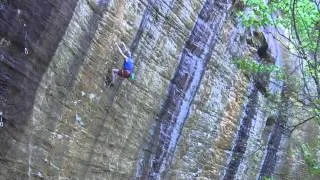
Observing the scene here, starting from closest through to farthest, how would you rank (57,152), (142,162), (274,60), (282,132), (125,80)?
(57,152), (125,80), (142,162), (274,60), (282,132)

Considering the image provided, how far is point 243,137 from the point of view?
1212cm

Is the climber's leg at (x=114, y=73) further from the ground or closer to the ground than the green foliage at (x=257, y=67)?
closer to the ground

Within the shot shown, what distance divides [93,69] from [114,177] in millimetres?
1940

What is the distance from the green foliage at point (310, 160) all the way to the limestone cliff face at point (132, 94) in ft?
3.39

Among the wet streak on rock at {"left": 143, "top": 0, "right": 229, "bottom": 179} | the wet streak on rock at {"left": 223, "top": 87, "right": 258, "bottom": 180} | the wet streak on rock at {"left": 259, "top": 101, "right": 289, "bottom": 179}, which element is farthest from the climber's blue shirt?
the wet streak on rock at {"left": 259, "top": 101, "right": 289, "bottom": 179}

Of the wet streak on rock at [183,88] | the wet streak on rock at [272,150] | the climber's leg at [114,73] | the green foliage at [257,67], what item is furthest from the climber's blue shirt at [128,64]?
the wet streak on rock at [272,150]

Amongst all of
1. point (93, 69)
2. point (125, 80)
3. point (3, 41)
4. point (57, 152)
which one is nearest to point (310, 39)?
point (125, 80)

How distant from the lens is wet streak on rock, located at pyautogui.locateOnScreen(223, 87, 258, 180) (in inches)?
468

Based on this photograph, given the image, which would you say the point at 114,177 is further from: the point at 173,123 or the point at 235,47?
the point at 235,47

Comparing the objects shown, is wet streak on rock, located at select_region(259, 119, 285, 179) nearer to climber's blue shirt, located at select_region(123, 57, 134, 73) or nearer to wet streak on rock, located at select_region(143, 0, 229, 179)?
wet streak on rock, located at select_region(143, 0, 229, 179)

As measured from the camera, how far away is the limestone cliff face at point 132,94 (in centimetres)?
578

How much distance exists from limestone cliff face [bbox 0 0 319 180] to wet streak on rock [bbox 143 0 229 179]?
2 centimetres

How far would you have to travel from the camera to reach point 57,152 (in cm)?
659

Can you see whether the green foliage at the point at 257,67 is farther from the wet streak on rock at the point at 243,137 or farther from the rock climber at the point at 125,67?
the rock climber at the point at 125,67
